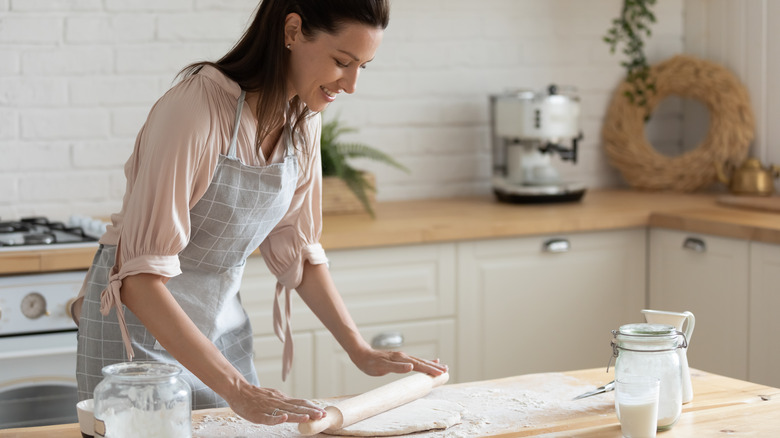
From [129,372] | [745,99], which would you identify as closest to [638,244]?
[745,99]

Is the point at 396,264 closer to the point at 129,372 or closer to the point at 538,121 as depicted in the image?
the point at 538,121

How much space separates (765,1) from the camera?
357 cm

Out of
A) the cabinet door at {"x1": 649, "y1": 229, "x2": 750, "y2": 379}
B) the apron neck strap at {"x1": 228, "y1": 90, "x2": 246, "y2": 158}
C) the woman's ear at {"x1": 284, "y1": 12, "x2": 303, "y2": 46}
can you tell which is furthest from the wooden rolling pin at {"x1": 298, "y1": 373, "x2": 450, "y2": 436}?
the cabinet door at {"x1": 649, "y1": 229, "x2": 750, "y2": 379}

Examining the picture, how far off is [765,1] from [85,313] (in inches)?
110

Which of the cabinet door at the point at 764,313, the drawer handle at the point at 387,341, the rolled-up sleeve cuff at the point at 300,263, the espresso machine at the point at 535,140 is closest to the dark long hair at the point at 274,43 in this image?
the rolled-up sleeve cuff at the point at 300,263

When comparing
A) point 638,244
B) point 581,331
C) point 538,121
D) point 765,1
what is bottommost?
point 581,331

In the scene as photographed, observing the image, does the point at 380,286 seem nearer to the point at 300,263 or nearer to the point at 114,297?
the point at 300,263

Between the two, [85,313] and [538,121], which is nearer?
[85,313]

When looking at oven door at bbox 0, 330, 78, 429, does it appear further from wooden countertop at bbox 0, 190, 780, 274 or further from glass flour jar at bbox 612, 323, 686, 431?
glass flour jar at bbox 612, 323, 686, 431

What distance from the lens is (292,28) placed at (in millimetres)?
1611

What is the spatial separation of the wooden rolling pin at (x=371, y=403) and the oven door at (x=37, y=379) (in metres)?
1.16

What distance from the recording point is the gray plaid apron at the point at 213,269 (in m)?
1.69

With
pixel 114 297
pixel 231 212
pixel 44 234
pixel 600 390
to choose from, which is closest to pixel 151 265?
pixel 114 297

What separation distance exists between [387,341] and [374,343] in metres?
0.04
